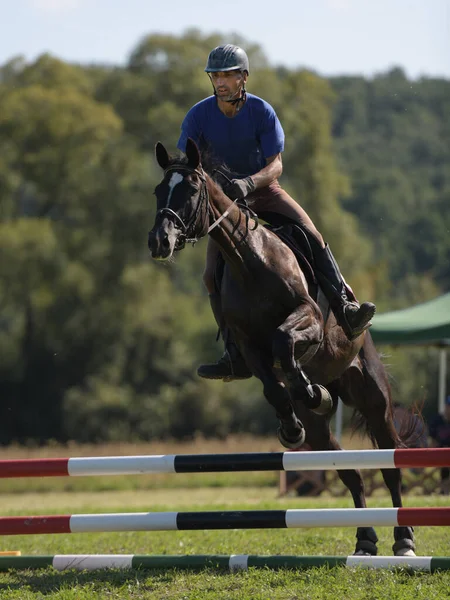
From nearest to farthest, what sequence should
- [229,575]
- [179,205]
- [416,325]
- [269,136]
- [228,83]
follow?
[179,205] < [229,575] < [228,83] < [269,136] < [416,325]

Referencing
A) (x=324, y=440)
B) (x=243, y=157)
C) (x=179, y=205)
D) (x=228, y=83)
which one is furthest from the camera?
(x=324, y=440)

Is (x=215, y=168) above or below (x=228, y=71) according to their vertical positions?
below

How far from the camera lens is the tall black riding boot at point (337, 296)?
7.09m

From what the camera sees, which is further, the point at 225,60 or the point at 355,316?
the point at 355,316

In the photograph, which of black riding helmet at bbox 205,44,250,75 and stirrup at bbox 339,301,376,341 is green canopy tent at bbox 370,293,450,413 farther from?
black riding helmet at bbox 205,44,250,75

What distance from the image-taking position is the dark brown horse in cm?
593

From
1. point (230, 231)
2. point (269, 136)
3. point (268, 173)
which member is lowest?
point (230, 231)

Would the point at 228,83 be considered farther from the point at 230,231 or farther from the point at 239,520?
the point at 239,520

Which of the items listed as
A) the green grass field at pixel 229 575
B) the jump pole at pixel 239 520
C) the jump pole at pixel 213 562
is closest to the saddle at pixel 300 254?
the jump pole at pixel 239 520

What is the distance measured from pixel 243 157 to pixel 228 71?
2.21 feet

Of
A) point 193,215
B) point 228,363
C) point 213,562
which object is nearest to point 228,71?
point 193,215

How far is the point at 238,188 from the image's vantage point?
6.50 meters

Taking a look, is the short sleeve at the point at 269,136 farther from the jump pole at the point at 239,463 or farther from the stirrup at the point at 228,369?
the jump pole at the point at 239,463

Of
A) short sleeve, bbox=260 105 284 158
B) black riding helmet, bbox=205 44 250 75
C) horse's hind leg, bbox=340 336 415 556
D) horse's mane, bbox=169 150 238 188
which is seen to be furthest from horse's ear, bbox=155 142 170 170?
horse's hind leg, bbox=340 336 415 556
